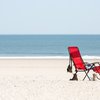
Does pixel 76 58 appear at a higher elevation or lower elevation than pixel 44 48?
higher

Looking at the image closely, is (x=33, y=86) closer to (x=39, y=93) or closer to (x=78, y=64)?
(x=39, y=93)

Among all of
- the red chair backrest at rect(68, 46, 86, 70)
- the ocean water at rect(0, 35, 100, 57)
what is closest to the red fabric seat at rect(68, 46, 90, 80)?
the red chair backrest at rect(68, 46, 86, 70)

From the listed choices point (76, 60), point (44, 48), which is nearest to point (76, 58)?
point (76, 60)

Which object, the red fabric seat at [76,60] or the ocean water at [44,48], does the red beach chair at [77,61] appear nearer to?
the red fabric seat at [76,60]

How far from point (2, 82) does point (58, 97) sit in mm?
2313

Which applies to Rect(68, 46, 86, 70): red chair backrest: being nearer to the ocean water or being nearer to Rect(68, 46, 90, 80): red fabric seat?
Rect(68, 46, 90, 80): red fabric seat

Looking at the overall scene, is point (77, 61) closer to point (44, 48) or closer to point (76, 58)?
point (76, 58)

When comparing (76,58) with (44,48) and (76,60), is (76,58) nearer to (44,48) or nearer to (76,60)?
(76,60)

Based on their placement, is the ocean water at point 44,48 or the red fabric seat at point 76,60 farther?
the ocean water at point 44,48

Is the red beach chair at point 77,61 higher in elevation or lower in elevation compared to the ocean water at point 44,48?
higher

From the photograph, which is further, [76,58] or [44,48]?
[44,48]

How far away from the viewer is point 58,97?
889cm

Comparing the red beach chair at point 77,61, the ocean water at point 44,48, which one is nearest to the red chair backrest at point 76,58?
the red beach chair at point 77,61

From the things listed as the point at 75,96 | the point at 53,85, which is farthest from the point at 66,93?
the point at 53,85
